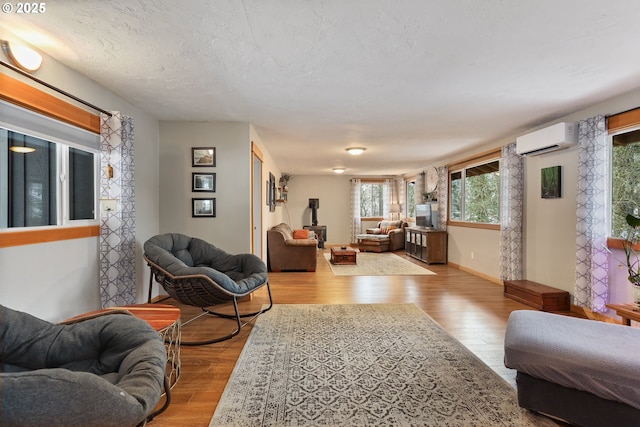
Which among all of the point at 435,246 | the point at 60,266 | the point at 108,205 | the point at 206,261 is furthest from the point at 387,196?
the point at 60,266

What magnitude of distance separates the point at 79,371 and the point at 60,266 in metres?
1.56

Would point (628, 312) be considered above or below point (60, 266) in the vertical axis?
below

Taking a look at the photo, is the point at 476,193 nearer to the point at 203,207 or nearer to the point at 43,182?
the point at 203,207

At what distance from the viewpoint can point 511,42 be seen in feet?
7.13

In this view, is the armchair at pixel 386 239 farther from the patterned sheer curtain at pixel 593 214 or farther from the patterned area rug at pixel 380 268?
A: the patterned sheer curtain at pixel 593 214

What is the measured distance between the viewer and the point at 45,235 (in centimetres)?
244

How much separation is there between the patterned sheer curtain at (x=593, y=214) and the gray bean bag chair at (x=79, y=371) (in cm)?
417

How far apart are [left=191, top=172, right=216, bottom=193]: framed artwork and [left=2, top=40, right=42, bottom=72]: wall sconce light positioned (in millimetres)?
2077

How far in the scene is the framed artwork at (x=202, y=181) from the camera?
423cm

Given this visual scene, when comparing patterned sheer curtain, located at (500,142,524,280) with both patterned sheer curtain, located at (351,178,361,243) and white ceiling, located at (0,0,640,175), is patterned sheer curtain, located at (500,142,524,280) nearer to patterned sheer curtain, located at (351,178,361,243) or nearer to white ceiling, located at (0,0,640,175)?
white ceiling, located at (0,0,640,175)

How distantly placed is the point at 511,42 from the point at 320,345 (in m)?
2.75

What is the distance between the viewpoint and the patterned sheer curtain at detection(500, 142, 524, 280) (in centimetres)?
459

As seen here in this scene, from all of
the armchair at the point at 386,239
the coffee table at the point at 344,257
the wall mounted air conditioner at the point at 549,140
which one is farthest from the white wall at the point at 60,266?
the armchair at the point at 386,239

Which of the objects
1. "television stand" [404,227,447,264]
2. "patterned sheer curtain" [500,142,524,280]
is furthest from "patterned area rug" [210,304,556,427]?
"television stand" [404,227,447,264]
